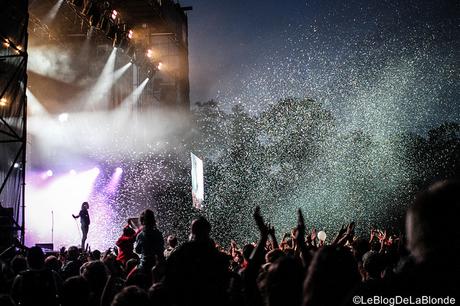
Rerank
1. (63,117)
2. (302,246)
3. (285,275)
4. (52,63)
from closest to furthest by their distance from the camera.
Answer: (285,275) < (302,246) < (52,63) < (63,117)

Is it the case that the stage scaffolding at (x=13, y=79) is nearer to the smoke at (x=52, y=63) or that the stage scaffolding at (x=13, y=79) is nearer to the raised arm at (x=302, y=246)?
the smoke at (x=52, y=63)

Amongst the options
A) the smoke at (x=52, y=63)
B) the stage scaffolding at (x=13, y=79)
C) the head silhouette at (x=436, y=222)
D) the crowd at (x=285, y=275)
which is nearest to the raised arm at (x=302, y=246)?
the crowd at (x=285, y=275)

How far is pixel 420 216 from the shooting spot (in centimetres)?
165

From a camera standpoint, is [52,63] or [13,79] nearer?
[13,79]

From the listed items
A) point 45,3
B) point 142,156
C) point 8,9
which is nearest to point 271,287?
point 8,9

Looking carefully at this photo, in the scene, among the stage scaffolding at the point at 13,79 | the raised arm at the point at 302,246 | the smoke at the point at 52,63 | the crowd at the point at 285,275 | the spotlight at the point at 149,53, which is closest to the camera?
the crowd at the point at 285,275

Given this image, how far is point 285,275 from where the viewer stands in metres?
2.14

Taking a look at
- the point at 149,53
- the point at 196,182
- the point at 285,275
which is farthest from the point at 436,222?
the point at 149,53

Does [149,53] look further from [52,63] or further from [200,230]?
[200,230]

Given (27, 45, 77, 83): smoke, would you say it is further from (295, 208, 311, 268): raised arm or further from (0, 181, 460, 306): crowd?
(295, 208, 311, 268): raised arm

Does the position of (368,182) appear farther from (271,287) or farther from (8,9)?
(271,287)

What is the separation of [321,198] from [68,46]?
1877cm

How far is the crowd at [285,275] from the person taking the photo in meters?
1.57

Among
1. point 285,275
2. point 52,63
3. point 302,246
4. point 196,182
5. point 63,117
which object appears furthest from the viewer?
point 63,117
